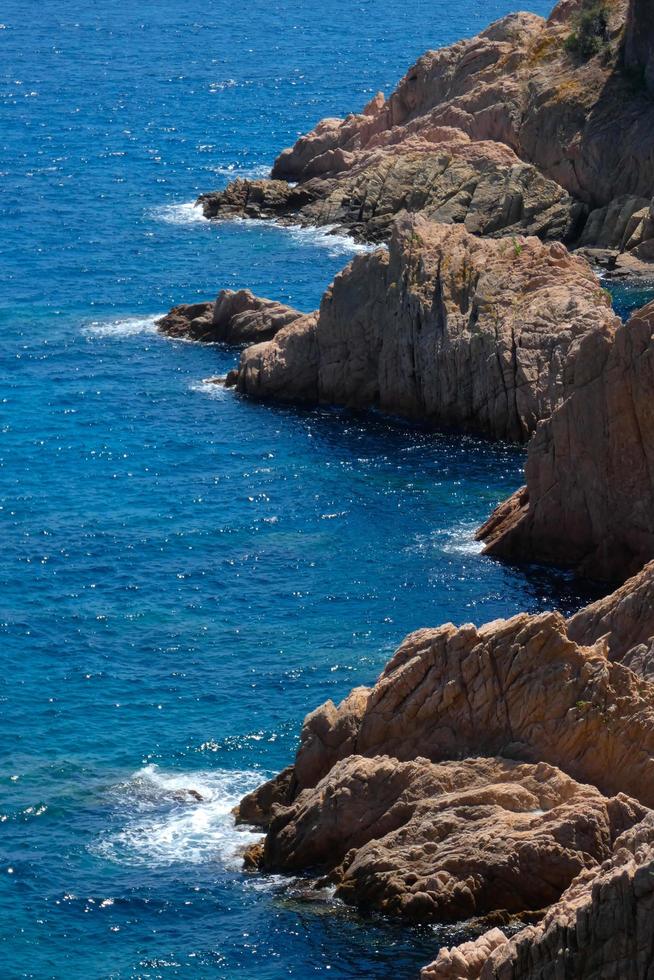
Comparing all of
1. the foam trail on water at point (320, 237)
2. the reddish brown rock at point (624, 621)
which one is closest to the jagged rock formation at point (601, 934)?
the reddish brown rock at point (624, 621)

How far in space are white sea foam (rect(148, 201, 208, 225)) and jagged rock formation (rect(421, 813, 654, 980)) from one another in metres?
113

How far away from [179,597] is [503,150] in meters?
64.7

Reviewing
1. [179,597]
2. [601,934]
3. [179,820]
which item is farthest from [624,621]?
[179,597]

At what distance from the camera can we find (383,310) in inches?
4213

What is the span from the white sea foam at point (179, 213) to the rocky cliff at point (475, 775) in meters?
94.9

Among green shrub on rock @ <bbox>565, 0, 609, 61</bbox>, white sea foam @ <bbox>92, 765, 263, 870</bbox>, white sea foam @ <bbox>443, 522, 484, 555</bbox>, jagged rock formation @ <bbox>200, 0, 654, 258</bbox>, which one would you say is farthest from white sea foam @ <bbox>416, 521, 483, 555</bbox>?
green shrub on rock @ <bbox>565, 0, 609, 61</bbox>

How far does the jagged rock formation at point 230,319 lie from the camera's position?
11981 centimetres

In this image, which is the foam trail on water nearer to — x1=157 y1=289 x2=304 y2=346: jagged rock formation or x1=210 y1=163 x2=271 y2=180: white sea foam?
x1=210 y1=163 x2=271 y2=180: white sea foam

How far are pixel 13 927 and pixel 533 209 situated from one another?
3341 inches

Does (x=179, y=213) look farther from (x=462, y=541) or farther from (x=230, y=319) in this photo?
(x=462, y=541)

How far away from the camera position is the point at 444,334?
339ft

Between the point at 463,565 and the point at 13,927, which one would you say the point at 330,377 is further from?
the point at 13,927

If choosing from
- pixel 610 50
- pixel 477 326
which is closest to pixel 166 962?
pixel 477 326

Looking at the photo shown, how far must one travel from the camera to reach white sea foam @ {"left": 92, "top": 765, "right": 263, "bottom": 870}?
64250 mm
